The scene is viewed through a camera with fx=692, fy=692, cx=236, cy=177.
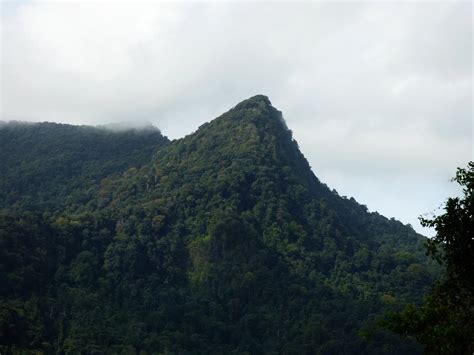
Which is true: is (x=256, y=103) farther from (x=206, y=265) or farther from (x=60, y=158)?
(x=206, y=265)

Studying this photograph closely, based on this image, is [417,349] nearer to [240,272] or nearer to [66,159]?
[240,272]

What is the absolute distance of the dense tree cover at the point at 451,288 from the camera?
2009 centimetres

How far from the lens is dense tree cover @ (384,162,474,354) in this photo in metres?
20.1

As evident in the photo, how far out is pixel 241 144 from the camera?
149 meters

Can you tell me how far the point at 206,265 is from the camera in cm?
11512

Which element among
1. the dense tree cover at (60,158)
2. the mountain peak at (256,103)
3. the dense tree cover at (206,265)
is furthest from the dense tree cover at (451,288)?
the mountain peak at (256,103)

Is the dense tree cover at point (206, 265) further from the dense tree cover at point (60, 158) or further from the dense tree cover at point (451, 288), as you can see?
the dense tree cover at point (451, 288)

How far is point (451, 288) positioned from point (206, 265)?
313 ft

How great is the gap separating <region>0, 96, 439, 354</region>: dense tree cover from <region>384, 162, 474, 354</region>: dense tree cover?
64907 millimetres

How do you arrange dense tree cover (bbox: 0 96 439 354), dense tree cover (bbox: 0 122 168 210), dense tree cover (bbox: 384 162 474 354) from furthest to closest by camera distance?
dense tree cover (bbox: 0 122 168 210)
dense tree cover (bbox: 0 96 439 354)
dense tree cover (bbox: 384 162 474 354)

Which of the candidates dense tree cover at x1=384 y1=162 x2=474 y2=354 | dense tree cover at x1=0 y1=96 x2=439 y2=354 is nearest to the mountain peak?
dense tree cover at x1=0 y1=96 x2=439 y2=354

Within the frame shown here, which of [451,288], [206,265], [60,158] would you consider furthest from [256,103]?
A: [451,288]

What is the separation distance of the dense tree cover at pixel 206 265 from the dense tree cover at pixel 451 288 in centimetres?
6491

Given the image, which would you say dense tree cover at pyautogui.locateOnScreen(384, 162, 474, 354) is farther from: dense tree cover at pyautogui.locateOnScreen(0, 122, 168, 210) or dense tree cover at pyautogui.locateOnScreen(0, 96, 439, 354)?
dense tree cover at pyautogui.locateOnScreen(0, 122, 168, 210)
